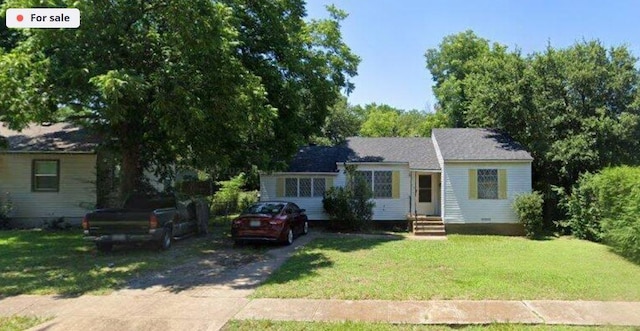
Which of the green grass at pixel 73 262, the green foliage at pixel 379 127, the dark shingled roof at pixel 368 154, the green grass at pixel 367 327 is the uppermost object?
the green foliage at pixel 379 127

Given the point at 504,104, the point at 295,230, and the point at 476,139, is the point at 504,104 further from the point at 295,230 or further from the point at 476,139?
the point at 295,230

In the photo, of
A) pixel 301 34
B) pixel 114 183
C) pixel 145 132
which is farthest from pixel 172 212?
pixel 301 34

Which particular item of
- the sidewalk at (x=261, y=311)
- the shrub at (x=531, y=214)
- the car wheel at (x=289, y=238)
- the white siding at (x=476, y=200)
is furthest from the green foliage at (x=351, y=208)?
the sidewalk at (x=261, y=311)

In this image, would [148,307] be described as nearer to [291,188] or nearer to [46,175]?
[291,188]

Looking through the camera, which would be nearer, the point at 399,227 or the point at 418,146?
the point at 399,227

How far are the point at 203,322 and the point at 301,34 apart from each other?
49.3 ft

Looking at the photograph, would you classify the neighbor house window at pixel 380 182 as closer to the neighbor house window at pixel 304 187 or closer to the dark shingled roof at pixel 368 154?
the dark shingled roof at pixel 368 154

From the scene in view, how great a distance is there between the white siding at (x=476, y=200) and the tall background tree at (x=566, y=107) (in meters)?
1.43

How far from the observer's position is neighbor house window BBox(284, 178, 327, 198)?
21625 millimetres

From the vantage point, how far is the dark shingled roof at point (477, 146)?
20156 mm

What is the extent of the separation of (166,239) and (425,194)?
12.7 metres

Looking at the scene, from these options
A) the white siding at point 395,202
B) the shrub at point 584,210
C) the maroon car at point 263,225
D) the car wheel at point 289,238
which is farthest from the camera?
the white siding at point 395,202

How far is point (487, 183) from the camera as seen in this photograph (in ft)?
66.3

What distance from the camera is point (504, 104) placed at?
21469 millimetres
